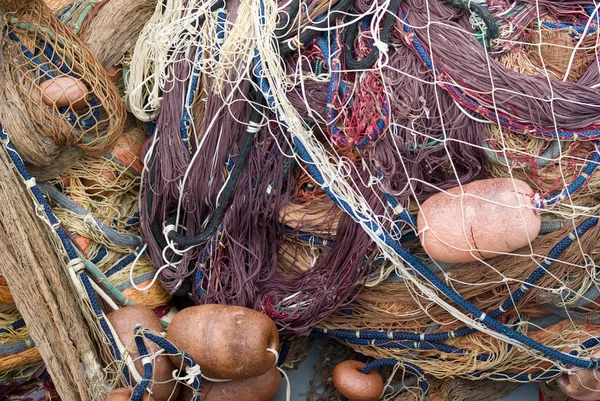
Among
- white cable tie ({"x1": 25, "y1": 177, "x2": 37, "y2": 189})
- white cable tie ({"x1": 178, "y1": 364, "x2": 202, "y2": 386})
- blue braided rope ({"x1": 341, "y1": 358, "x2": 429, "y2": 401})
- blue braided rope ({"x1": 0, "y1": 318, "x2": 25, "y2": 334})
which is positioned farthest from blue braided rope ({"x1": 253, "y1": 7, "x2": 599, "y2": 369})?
blue braided rope ({"x1": 0, "y1": 318, "x2": 25, "y2": 334})

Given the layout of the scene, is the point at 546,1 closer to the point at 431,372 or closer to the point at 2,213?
the point at 431,372

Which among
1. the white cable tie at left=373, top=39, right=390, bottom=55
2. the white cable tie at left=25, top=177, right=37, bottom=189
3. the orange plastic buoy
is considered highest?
the orange plastic buoy

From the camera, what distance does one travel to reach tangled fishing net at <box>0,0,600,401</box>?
2156 mm

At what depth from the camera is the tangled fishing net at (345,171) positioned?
216 centimetres

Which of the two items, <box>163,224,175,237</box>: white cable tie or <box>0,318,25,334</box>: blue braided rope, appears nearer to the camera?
<box>0,318,25,334</box>: blue braided rope

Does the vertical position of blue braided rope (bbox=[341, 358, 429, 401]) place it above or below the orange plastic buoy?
below

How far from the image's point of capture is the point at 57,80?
7.58ft

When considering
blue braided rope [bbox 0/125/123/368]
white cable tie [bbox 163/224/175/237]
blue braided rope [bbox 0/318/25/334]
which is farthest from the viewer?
white cable tie [bbox 163/224/175/237]

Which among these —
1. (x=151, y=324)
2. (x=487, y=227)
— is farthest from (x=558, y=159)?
(x=151, y=324)

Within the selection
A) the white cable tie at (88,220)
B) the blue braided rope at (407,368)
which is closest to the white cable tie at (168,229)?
the white cable tie at (88,220)

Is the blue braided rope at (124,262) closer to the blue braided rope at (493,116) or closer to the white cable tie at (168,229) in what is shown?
the white cable tie at (168,229)

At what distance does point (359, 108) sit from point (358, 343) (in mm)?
841

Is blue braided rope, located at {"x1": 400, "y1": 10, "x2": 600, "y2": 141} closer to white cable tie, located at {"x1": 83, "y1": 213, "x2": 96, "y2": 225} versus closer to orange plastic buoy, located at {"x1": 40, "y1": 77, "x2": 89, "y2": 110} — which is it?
orange plastic buoy, located at {"x1": 40, "y1": 77, "x2": 89, "y2": 110}

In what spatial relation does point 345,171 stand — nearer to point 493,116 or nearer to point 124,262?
point 493,116
